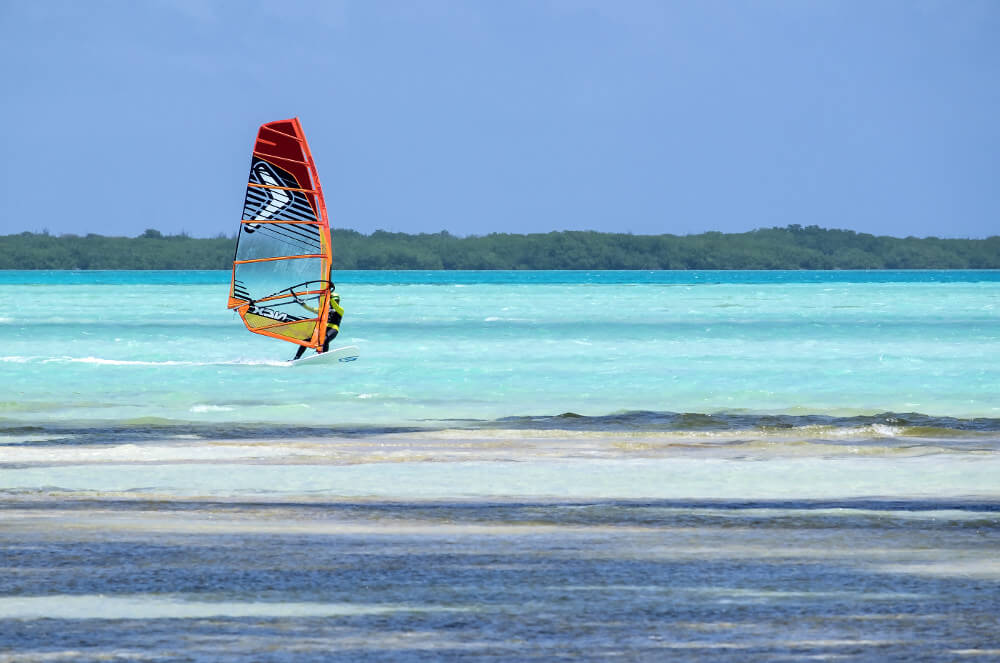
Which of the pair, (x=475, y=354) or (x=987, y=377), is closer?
(x=987, y=377)

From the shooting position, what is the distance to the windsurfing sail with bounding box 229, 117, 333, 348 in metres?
30.8

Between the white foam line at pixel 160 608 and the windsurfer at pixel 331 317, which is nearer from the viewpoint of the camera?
the white foam line at pixel 160 608

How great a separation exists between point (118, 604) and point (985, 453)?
1021 centimetres

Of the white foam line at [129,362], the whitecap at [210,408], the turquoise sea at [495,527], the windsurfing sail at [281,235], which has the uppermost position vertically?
the windsurfing sail at [281,235]

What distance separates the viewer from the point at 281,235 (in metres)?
31.4

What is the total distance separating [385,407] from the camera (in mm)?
25172

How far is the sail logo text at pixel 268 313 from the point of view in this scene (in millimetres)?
32625

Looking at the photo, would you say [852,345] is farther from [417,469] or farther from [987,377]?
[417,469]

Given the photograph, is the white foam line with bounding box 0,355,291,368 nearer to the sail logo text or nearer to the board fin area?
the board fin area

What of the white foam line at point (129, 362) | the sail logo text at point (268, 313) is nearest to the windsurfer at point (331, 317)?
the sail logo text at point (268, 313)

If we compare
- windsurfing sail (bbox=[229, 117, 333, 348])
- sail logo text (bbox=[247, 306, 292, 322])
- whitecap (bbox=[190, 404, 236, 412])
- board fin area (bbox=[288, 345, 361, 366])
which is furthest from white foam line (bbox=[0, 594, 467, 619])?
board fin area (bbox=[288, 345, 361, 366])

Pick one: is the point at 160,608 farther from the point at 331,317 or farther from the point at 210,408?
the point at 331,317

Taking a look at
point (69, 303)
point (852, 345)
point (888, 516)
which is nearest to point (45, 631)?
point (888, 516)

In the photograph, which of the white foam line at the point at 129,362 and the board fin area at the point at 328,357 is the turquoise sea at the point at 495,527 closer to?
the board fin area at the point at 328,357
